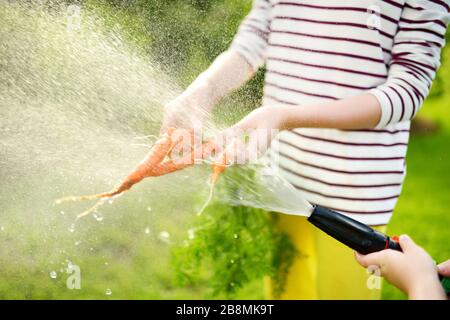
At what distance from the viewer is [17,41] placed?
183 centimetres

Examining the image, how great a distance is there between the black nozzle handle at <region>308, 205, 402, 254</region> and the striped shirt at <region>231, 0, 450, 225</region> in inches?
12.0

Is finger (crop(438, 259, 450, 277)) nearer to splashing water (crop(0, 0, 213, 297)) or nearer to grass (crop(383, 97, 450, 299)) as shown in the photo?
splashing water (crop(0, 0, 213, 297))

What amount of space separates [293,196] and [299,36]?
1.46ft

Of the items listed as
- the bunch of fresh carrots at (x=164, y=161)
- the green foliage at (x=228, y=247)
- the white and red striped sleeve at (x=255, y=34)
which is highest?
the white and red striped sleeve at (x=255, y=34)

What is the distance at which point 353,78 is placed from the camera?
1.45 meters

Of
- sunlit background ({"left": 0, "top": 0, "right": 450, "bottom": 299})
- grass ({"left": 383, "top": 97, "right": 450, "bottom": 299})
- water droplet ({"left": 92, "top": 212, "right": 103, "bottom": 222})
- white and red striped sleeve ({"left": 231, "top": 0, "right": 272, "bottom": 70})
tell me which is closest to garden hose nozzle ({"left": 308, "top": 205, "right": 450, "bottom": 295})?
sunlit background ({"left": 0, "top": 0, "right": 450, "bottom": 299})

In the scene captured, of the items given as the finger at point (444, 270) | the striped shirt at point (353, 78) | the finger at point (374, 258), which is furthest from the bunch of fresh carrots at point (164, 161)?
the finger at point (444, 270)

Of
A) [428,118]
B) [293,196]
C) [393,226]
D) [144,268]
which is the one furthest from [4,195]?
[428,118]

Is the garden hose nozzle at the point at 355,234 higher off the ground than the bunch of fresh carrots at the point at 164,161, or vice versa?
the bunch of fresh carrots at the point at 164,161

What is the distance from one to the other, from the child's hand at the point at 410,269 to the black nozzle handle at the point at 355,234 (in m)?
0.02

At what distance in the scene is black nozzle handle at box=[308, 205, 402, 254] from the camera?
115cm

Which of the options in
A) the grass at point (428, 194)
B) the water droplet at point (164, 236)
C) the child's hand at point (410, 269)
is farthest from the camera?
the grass at point (428, 194)

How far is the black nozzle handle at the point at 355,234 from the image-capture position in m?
1.15

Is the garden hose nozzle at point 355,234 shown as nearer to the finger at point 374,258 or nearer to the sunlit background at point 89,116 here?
the finger at point 374,258
